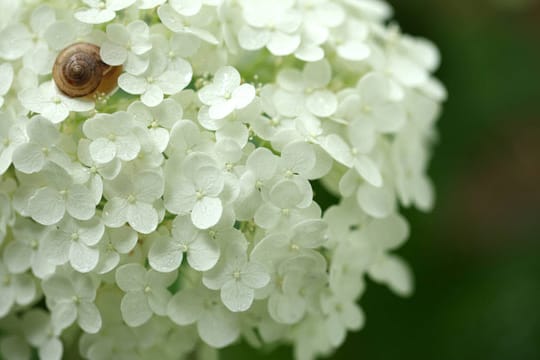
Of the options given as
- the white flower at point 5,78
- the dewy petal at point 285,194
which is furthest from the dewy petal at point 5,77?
the dewy petal at point 285,194

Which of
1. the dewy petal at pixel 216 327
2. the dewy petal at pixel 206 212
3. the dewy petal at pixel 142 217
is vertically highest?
the dewy petal at pixel 206 212

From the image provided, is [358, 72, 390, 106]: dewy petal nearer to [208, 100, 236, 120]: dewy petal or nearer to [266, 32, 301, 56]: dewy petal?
[266, 32, 301, 56]: dewy petal

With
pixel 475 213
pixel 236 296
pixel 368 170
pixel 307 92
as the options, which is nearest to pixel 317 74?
pixel 307 92

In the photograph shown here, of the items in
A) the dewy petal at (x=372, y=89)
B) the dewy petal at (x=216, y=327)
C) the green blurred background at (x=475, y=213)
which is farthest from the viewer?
the green blurred background at (x=475, y=213)

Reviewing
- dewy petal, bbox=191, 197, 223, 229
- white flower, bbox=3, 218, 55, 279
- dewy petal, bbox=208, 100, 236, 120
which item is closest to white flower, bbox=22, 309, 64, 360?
white flower, bbox=3, 218, 55, 279

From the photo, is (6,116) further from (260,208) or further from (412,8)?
(412,8)

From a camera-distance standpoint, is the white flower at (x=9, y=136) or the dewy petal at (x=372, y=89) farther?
the dewy petal at (x=372, y=89)

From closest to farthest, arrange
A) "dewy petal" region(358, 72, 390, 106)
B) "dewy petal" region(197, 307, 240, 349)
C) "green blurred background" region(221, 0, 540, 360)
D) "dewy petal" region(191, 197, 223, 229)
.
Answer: "dewy petal" region(191, 197, 223, 229)
"dewy petal" region(197, 307, 240, 349)
"dewy petal" region(358, 72, 390, 106)
"green blurred background" region(221, 0, 540, 360)

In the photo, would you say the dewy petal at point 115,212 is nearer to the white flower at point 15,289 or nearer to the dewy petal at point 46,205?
the dewy petal at point 46,205
